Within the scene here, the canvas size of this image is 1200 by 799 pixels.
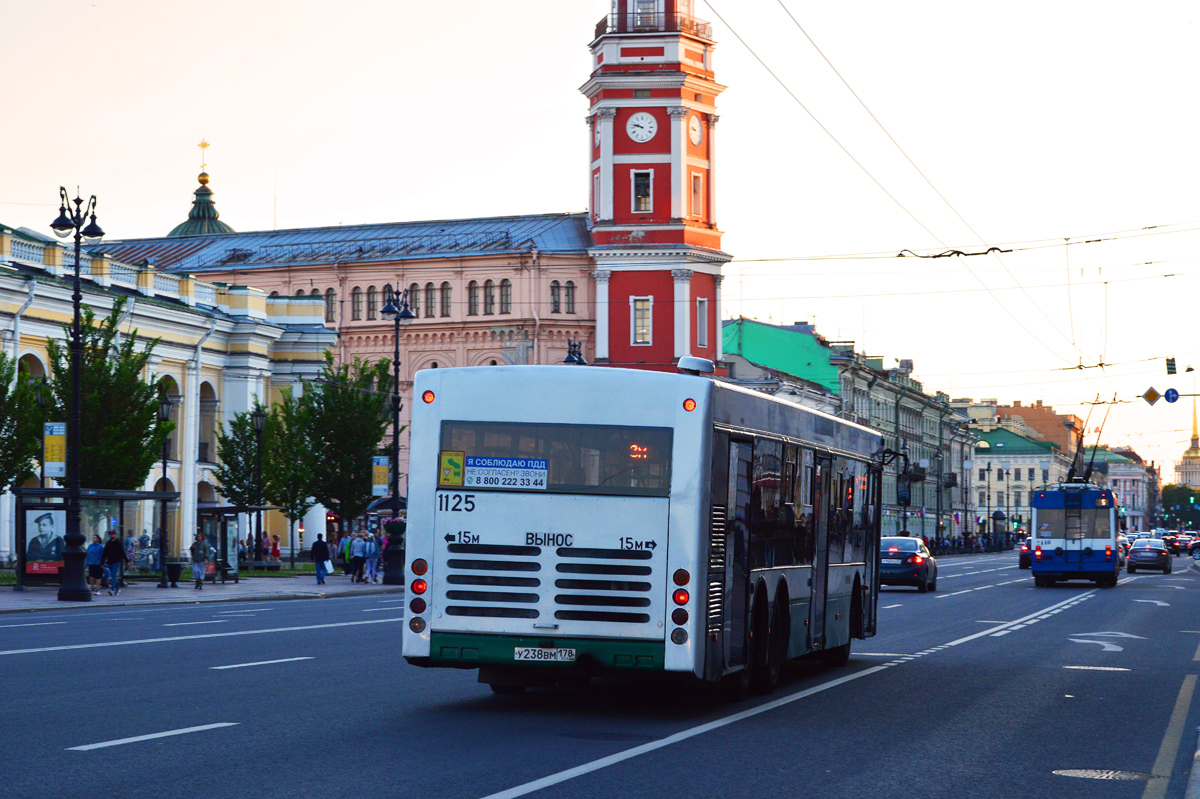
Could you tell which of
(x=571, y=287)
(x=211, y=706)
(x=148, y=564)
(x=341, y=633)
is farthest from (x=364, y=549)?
(x=571, y=287)

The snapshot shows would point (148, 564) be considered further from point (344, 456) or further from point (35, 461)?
point (344, 456)

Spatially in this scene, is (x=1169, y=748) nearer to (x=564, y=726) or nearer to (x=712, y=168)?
(x=564, y=726)

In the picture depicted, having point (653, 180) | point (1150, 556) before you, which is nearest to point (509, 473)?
point (1150, 556)

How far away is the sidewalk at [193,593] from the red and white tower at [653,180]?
120ft

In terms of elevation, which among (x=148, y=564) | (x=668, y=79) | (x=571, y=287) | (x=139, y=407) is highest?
(x=668, y=79)

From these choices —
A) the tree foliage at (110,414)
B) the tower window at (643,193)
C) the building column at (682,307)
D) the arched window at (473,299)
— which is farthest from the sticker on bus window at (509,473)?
the arched window at (473,299)

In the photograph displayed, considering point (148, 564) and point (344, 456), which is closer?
point (148, 564)

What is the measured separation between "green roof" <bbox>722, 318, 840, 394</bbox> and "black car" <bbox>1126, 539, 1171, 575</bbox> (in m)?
35.8

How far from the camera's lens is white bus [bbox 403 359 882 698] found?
41.8 ft

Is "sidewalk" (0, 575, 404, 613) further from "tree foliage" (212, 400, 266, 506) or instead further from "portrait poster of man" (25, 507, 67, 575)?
"tree foliage" (212, 400, 266, 506)

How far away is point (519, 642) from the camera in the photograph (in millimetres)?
12844

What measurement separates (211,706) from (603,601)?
337 centimetres

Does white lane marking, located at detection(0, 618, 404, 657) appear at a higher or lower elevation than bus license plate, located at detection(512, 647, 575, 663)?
lower

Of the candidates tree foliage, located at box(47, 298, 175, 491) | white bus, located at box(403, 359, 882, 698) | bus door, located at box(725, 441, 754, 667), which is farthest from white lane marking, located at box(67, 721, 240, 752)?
tree foliage, located at box(47, 298, 175, 491)
